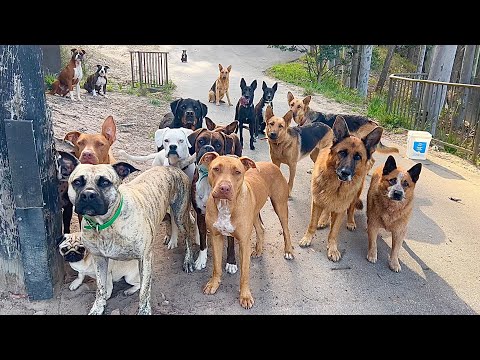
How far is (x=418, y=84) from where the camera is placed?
1076 cm

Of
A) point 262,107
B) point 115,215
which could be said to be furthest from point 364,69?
point 115,215

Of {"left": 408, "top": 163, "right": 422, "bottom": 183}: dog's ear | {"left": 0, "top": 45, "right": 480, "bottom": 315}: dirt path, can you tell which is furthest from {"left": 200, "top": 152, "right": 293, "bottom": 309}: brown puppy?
{"left": 408, "top": 163, "right": 422, "bottom": 183}: dog's ear

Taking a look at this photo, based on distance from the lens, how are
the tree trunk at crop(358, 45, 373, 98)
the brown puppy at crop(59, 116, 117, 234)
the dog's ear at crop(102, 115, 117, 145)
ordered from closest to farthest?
the brown puppy at crop(59, 116, 117, 234) → the dog's ear at crop(102, 115, 117, 145) → the tree trunk at crop(358, 45, 373, 98)

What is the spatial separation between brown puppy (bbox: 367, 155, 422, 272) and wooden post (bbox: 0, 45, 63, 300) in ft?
11.2

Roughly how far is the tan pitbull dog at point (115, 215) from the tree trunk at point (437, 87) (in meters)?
8.68

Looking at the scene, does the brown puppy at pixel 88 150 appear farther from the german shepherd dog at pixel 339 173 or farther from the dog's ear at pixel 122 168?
the german shepherd dog at pixel 339 173

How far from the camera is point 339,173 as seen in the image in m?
4.46

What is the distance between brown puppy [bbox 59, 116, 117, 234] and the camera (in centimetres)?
421

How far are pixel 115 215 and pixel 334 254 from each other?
8.69ft

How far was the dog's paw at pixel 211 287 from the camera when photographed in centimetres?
405

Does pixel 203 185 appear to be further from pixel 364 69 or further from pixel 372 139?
pixel 364 69

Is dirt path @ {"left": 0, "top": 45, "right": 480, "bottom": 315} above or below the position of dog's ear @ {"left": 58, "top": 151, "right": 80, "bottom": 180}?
below

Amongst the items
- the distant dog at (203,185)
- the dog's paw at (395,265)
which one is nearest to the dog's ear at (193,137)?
the distant dog at (203,185)

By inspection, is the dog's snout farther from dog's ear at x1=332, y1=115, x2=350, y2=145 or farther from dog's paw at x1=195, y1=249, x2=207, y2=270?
dog's ear at x1=332, y1=115, x2=350, y2=145
